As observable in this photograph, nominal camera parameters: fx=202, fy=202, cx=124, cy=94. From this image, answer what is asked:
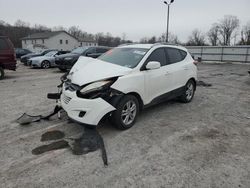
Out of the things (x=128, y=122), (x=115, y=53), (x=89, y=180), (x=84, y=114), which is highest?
(x=115, y=53)

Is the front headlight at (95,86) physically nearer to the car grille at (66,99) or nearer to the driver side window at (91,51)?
the car grille at (66,99)

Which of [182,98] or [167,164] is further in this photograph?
[182,98]

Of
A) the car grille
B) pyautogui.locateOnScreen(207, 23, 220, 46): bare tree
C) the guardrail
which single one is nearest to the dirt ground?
the car grille

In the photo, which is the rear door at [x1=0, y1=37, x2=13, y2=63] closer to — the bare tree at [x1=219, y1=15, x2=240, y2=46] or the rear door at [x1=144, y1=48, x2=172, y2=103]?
the rear door at [x1=144, y1=48, x2=172, y2=103]

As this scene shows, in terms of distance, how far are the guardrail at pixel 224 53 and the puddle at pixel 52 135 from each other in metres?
22.6

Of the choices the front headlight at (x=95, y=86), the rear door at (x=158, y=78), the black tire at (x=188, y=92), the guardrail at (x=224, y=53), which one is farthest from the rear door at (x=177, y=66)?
the guardrail at (x=224, y=53)

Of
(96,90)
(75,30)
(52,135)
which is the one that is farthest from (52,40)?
(96,90)

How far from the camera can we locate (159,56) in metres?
4.79

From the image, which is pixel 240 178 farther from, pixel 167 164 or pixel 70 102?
pixel 70 102

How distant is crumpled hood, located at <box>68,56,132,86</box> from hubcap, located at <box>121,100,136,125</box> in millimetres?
627

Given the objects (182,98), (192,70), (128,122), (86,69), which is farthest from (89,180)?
(192,70)

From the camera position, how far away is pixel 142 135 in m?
3.87

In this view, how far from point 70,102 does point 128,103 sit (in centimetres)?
110

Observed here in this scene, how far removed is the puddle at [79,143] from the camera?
129 inches
